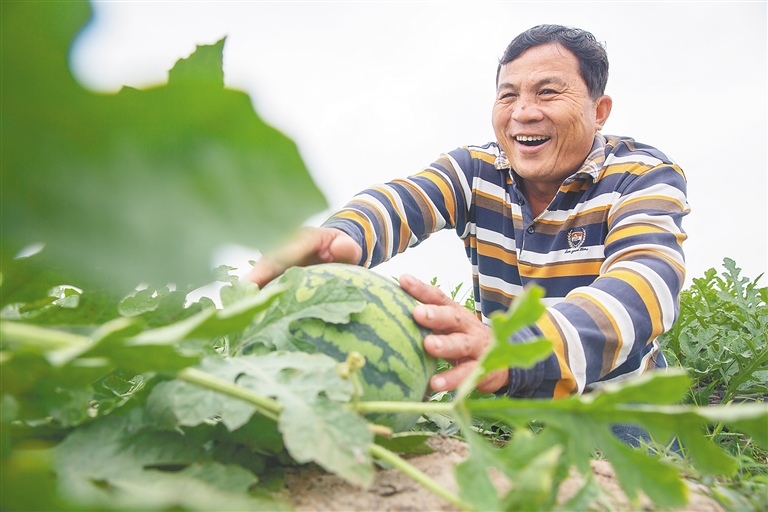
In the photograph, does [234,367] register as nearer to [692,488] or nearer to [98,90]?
[98,90]

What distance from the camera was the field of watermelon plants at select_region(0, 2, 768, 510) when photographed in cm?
56

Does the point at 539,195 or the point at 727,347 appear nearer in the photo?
the point at 727,347

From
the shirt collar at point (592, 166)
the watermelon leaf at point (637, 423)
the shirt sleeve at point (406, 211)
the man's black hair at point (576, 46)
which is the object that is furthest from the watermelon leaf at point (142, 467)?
the man's black hair at point (576, 46)

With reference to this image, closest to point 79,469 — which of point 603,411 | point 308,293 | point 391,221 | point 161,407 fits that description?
point 161,407

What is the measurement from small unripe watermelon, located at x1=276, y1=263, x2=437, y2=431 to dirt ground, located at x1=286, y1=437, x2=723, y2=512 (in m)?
0.15

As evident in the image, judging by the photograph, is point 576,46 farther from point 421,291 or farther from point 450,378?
point 450,378

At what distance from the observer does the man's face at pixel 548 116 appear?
3881 mm

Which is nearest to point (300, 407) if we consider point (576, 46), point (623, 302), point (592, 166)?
point (623, 302)

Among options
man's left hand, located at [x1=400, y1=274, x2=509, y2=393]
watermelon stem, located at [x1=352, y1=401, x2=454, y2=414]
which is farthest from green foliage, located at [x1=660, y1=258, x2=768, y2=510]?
watermelon stem, located at [x1=352, y1=401, x2=454, y2=414]

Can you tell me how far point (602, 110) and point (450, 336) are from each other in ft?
11.2

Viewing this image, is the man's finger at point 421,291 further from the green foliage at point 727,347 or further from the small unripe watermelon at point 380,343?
the green foliage at point 727,347

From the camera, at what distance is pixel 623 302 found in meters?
2.26

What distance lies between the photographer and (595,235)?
358cm

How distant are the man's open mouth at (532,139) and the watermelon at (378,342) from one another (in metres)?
2.72
